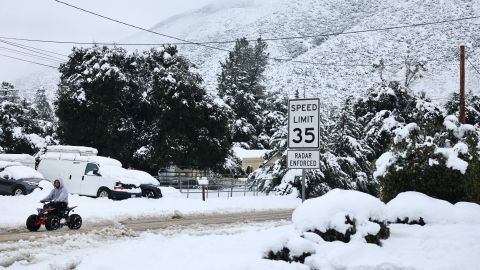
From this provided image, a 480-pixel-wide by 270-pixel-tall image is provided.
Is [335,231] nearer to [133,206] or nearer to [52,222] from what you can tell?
[52,222]

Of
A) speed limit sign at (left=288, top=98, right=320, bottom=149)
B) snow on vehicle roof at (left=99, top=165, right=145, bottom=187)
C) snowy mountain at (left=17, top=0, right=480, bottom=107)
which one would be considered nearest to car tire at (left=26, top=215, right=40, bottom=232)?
speed limit sign at (left=288, top=98, right=320, bottom=149)

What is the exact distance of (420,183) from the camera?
13.5 m

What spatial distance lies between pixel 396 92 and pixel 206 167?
2639 centimetres

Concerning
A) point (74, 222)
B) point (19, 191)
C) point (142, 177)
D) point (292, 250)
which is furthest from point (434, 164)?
point (19, 191)

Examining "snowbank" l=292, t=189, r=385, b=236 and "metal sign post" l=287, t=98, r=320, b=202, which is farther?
"metal sign post" l=287, t=98, r=320, b=202

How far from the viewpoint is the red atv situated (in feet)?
50.1

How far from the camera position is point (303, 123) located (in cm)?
1130

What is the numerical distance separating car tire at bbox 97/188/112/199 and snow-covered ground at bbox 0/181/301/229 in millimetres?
1023

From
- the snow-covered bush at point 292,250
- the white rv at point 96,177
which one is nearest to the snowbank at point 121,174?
the white rv at point 96,177

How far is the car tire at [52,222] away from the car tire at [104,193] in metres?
11.9

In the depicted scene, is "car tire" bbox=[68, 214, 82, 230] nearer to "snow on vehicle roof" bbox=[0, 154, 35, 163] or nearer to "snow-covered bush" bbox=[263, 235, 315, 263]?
"snow-covered bush" bbox=[263, 235, 315, 263]

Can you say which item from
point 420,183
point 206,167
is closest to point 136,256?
point 420,183

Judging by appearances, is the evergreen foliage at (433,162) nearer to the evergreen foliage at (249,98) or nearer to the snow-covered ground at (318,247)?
the snow-covered ground at (318,247)

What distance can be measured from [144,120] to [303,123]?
134 feet
